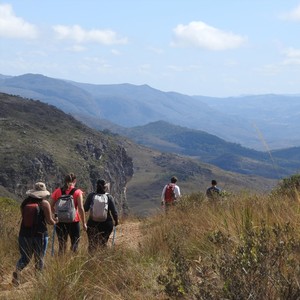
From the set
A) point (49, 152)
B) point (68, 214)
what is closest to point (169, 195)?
point (68, 214)

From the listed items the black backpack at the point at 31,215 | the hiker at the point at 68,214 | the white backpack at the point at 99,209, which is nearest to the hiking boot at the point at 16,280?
the black backpack at the point at 31,215

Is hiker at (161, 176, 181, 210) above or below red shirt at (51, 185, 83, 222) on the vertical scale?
below

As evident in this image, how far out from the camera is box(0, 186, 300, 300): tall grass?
3.22 meters

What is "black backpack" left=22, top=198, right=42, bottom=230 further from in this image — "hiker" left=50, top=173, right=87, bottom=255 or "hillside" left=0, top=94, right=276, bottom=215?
"hillside" left=0, top=94, right=276, bottom=215

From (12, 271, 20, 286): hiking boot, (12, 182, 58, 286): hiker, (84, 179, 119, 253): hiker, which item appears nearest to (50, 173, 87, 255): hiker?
(84, 179, 119, 253): hiker

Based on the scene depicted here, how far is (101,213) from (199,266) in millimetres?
3720

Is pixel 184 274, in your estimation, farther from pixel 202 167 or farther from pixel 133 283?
pixel 202 167

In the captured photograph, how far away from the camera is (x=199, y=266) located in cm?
419

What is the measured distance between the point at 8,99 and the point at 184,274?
123502 mm

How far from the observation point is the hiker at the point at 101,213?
25.3 feet

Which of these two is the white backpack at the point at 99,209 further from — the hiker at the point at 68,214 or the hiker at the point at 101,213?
the hiker at the point at 68,214

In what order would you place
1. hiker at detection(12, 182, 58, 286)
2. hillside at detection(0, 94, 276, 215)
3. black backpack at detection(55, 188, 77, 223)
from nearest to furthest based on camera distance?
hiker at detection(12, 182, 58, 286) < black backpack at detection(55, 188, 77, 223) < hillside at detection(0, 94, 276, 215)

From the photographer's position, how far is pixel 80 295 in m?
4.20

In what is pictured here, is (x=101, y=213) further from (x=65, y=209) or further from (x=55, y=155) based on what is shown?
(x=55, y=155)
